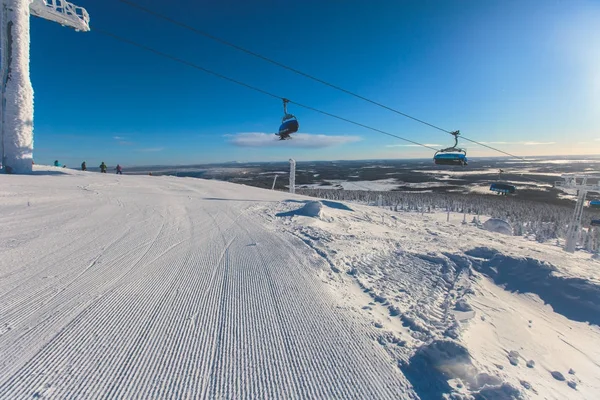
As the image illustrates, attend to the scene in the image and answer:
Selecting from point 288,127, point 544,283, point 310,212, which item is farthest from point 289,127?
point 544,283

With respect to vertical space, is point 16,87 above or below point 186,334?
above

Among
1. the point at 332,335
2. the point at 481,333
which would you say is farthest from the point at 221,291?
the point at 481,333

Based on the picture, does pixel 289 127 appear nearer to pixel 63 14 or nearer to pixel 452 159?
pixel 452 159

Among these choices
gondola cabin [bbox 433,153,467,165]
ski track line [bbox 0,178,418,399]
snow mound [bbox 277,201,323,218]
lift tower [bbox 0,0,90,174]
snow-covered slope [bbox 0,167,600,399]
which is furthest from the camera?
lift tower [bbox 0,0,90,174]

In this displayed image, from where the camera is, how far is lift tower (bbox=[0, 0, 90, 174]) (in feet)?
39.5

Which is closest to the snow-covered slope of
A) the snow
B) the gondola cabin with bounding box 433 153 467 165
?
the gondola cabin with bounding box 433 153 467 165

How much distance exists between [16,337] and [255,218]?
18.9ft

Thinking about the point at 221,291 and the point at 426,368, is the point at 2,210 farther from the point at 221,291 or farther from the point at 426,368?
the point at 426,368

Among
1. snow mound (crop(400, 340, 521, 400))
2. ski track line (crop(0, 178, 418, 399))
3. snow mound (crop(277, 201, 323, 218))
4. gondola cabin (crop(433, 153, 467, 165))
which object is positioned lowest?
snow mound (crop(400, 340, 521, 400))

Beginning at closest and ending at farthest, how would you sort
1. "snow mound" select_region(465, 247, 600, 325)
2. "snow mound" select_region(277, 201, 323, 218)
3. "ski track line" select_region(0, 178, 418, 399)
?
"ski track line" select_region(0, 178, 418, 399), "snow mound" select_region(465, 247, 600, 325), "snow mound" select_region(277, 201, 323, 218)

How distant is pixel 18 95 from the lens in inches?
485

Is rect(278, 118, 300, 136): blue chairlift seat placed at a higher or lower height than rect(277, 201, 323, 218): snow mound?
higher

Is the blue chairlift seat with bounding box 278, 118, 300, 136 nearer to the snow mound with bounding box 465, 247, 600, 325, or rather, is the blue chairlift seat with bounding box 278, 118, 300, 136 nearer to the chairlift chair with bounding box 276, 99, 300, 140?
the chairlift chair with bounding box 276, 99, 300, 140

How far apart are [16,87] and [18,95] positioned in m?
0.33
